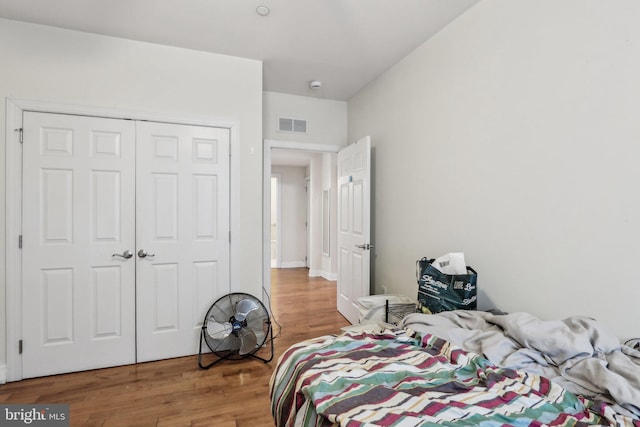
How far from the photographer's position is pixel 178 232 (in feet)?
8.74

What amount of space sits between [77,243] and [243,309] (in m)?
1.41

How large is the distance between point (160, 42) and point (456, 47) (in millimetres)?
2381

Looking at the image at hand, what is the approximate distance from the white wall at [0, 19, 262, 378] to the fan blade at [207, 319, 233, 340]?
38 centimetres

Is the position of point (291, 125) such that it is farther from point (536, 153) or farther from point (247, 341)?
point (536, 153)

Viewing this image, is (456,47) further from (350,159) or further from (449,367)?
(449,367)

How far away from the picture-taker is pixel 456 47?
2219mm

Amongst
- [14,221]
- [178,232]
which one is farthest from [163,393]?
[14,221]

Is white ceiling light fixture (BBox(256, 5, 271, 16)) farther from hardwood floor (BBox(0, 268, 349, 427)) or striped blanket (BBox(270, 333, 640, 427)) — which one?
hardwood floor (BBox(0, 268, 349, 427))

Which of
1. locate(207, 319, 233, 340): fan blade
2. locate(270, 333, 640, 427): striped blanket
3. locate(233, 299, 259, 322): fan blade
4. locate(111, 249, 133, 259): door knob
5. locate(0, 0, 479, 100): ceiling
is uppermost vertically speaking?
locate(0, 0, 479, 100): ceiling

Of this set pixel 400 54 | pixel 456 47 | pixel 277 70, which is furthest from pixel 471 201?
pixel 277 70

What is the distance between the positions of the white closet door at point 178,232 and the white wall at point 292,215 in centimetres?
417

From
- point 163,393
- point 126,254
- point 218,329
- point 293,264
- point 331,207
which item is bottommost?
point 163,393

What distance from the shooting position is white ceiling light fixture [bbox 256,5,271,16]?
2105 millimetres

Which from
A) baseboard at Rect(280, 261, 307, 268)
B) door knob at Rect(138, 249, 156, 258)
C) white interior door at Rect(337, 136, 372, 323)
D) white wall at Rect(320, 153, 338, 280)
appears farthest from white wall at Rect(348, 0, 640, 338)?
baseboard at Rect(280, 261, 307, 268)
